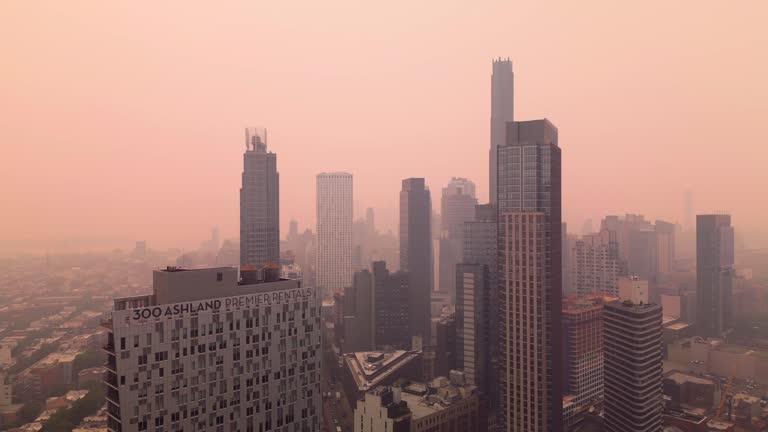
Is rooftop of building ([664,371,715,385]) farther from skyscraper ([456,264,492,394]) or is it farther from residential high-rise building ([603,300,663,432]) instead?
skyscraper ([456,264,492,394])

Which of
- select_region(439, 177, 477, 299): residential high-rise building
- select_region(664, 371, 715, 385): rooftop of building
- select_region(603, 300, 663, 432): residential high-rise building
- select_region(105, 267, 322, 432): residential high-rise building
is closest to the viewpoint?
select_region(105, 267, 322, 432): residential high-rise building

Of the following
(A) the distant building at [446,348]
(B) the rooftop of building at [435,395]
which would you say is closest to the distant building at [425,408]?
(B) the rooftop of building at [435,395]

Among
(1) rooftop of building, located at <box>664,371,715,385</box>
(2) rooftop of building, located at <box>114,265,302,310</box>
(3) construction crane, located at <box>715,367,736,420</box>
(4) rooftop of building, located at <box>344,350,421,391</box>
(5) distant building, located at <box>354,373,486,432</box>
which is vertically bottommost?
(3) construction crane, located at <box>715,367,736,420</box>

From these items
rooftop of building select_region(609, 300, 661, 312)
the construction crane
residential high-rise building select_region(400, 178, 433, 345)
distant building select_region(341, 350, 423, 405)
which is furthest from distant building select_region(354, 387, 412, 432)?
residential high-rise building select_region(400, 178, 433, 345)

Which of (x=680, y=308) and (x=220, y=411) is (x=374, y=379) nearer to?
(x=220, y=411)

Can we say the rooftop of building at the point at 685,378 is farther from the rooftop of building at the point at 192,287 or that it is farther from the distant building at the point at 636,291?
the rooftop of building at the point at 192,287

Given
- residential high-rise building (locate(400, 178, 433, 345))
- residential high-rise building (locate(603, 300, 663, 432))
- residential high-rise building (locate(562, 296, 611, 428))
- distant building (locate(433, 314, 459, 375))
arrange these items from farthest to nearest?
residential high-rise building (locate(400, 178, 433, 345))
distant building (locate(433, 314, 459, 375))
residential high-rise building (locate(562, 296, 611, 428))
residential high-rise building (locate(603, 300, 663, 432))

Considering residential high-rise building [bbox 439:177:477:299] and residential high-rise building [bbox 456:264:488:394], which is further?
residential high-rise building [bbox 439:177:477:299]

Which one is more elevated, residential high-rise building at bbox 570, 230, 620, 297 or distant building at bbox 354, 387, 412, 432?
residential high-rise building at bbox 570, 230, 620, 297
